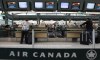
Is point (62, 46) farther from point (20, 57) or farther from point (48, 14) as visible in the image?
point (48, 14)

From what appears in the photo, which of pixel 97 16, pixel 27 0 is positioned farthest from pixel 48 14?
pixel 97 16

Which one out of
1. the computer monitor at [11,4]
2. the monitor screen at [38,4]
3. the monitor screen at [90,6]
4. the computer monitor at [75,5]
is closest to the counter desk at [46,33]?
the monitor screen at [38,4]

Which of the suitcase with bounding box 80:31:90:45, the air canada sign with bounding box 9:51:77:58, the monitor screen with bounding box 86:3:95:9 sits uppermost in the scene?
the monitor screen with bounding box 86:3:95:9

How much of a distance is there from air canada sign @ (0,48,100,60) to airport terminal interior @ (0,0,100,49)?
0.84 ft

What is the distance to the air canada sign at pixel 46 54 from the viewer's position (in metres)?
13.3

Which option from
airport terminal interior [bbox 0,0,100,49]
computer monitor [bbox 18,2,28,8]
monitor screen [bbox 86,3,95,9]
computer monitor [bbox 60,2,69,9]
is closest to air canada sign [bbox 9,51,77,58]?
airport terminal interior [bbox 0,0,100,49]

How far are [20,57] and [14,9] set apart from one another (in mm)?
6236

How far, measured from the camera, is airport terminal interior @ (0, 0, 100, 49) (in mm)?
14312

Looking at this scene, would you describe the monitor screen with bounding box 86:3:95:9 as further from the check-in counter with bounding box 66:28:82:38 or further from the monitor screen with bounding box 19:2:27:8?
the monitor screen with bounding box 19:2:27:8

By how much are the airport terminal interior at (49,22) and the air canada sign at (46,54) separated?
0.84 feet

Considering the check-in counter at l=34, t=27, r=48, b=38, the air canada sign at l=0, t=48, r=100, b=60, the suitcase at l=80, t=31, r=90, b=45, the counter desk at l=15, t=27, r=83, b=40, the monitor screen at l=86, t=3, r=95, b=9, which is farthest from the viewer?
the monitor screen at l=86, t=3, r=95, b=9

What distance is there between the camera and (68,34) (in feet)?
50.6

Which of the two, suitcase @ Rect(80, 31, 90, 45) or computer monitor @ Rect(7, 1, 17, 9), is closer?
suitcase @ Rect(80, 31, 90, 45)

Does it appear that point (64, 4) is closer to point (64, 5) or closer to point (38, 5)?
point (64, 5)
